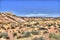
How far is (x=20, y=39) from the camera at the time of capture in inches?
1009

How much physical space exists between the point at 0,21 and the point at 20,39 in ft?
87.8

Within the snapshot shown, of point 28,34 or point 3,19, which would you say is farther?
point 3,19

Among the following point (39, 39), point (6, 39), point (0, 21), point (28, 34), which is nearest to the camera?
point (39, 39)

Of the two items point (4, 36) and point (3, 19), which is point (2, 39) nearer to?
point (4, 36)

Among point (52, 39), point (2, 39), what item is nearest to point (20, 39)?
point (2, 39)

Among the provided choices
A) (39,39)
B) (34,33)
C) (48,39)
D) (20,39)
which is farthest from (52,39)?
(34,33)

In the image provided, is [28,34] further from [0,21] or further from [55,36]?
[0,21]

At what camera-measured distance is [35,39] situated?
2408 cm

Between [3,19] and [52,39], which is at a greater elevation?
[3,19]

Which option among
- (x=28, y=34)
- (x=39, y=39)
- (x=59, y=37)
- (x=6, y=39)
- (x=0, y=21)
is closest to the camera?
(x=39, y=39)

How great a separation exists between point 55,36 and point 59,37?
0.86 m

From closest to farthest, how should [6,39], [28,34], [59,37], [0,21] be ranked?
[59,37], [6,39], [28,34], [0,21]

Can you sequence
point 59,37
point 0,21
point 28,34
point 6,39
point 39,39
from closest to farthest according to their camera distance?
point 39,39 < point 59,37 < point 6,39 < point 28,34 < point 0,21

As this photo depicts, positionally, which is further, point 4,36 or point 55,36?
point 4,36
